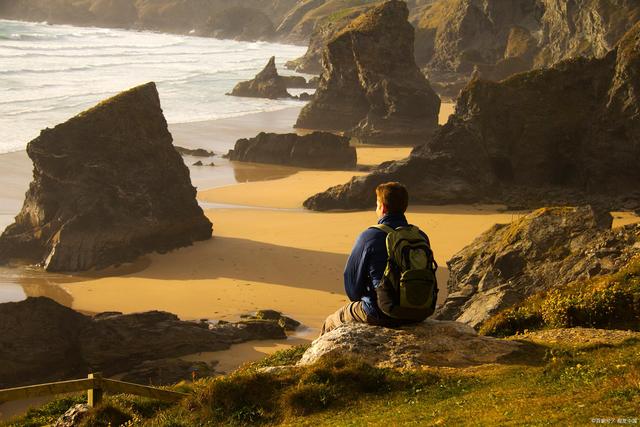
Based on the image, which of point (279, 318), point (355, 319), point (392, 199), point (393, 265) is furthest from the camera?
point (279, 318)

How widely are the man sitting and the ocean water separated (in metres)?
43.4

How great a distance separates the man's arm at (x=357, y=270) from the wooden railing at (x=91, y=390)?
266cm

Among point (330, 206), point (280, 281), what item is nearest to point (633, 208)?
point (330, 206)

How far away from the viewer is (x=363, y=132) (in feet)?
207

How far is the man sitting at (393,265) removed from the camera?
36.4ft

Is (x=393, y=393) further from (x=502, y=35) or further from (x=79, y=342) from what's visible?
(x=502, y=35)

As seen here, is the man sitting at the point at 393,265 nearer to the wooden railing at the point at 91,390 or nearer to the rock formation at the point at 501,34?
the wooden railing at the point at 91,390

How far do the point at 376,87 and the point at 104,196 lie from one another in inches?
1388

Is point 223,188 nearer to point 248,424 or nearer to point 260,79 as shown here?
point 248,424

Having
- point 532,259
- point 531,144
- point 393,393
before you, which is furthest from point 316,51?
point 393,393

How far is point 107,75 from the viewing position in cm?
9181

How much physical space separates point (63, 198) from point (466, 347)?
79.2ft

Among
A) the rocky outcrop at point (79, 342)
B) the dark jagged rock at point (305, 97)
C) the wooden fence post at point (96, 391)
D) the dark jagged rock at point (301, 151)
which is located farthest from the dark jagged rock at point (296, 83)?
the wooden fence post at point (96, 391)

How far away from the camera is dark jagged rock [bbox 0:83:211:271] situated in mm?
32250
